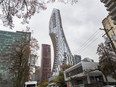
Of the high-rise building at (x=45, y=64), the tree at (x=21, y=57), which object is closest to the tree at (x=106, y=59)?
the tree at (x=21, y=57)

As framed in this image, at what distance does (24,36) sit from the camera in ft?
76.6

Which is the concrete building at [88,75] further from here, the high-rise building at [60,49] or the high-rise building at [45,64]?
the high-rise building at [45,64]

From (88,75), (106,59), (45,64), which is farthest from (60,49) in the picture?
(45,64)

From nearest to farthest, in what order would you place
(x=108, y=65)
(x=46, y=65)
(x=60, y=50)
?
(x=108, y=65) < (x=60, y=50) < (x=46, y=65)

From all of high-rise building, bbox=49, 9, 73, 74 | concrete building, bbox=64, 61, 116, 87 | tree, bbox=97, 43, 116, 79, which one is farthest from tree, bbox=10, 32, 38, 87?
high-rise building, bbox=49, 9, 73, 74

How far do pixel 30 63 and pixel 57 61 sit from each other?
5486 centimetres

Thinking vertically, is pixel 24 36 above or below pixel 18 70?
above

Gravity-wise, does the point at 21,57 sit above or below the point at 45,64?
below

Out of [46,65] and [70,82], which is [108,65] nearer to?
[70,82]

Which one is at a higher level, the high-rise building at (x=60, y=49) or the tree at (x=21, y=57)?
the high-rise building at (x=60, y=49)

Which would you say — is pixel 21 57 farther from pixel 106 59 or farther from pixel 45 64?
pixel 45 64

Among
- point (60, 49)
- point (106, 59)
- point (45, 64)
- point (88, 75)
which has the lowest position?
point (88, 75)

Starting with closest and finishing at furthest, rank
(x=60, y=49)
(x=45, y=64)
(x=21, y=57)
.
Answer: (x=21, y=57)
(x=60, y=49)
(x=45, y=64)

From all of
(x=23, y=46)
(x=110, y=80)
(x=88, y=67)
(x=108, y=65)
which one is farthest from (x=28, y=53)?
(x=110, y=80)
